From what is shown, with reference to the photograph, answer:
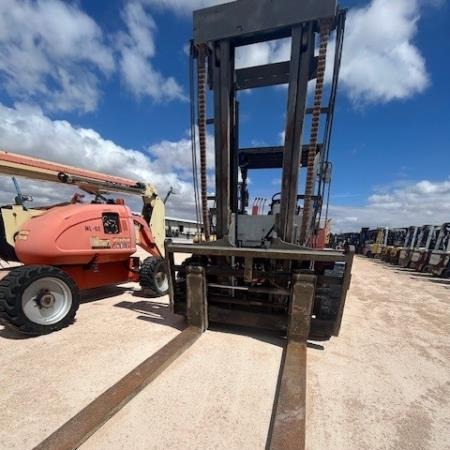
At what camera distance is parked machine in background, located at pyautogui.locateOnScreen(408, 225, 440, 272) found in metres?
14.6

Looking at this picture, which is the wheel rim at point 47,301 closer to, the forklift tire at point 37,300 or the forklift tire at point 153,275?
the forklift tire at point 37,300

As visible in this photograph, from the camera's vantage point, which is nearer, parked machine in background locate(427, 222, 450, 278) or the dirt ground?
the dirt ground

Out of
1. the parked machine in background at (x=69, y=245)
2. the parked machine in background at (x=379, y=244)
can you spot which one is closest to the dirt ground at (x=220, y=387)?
the parked machine in background at (x=69, y=245)

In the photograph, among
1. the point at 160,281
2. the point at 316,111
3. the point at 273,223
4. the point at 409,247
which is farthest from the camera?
the point at 409,247

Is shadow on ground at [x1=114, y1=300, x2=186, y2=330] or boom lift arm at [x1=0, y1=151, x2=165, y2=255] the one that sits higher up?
boom lift arm at [x1=0, y1=151, x2=165, y2=255]

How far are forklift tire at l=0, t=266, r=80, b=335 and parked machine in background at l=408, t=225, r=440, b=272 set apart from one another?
15.8 metres

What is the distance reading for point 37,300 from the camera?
13.1 feet

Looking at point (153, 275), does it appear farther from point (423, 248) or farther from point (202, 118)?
point (423, 248)

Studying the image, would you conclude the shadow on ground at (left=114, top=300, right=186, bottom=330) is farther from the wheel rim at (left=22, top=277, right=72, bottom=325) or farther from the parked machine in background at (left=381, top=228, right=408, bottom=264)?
the parked machine in background at (left=381, top=228, right=408, bottom=264)

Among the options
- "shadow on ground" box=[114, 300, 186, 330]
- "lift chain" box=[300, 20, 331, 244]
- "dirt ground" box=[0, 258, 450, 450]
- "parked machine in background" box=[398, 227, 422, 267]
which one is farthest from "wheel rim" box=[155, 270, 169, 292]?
"parked machine in background" box=[398, 227, 422, 267]

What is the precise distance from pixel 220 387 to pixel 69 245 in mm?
3312

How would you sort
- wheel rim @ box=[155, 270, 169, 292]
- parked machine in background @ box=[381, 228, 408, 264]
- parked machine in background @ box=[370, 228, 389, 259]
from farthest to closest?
parked machine in background @ box=[370, 228, 389, 259], parked machine in background @ box=[381, 228, 408, 264], wheel rim @ box=[155, 270, 169, 292]

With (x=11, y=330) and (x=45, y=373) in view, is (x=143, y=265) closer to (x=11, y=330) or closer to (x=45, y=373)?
(x=11, y=330)

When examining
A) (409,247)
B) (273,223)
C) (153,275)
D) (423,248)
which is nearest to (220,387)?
(273,223)
